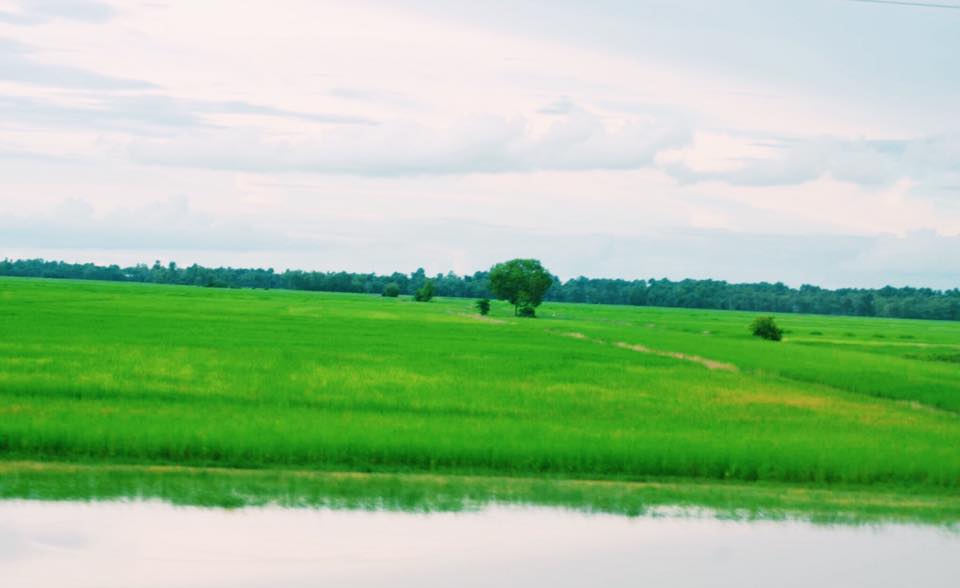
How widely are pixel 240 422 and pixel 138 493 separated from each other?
3.74m

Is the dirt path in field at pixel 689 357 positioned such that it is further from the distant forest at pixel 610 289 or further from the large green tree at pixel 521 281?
the distant forest at pixel 610 289

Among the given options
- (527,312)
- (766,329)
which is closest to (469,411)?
(766,329)

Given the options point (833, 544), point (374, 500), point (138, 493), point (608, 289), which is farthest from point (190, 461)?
point (608, 289)

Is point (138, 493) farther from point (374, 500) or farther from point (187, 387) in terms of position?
point (187, 387)

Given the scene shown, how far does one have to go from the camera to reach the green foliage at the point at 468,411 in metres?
12.1

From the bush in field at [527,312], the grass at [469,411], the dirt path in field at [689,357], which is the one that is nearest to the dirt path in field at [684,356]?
the dirt path in field at [689,357]

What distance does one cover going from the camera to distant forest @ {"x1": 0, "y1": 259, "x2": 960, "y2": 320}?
14850 centimetres

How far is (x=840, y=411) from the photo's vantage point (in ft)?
60.7

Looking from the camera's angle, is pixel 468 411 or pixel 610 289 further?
pixel 610 289

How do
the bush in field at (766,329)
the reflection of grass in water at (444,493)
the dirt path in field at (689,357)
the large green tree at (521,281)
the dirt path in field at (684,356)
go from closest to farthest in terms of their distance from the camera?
the reflection of grass in water at (444,493) < the dirt path in field at (684,356) < the dirt path in field at (689,357) < the bush in field at (766,329) < the large green tree at (521,281)

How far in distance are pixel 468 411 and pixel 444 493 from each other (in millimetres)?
5710

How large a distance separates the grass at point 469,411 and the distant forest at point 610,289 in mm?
122156

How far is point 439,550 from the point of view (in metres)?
8.50

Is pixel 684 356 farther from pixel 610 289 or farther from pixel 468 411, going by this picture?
pixel 610 289
